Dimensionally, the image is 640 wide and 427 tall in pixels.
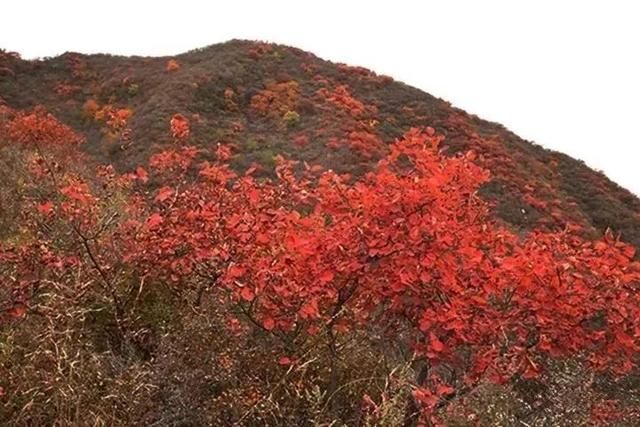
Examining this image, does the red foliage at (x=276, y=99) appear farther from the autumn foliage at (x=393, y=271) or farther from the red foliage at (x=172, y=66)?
the autumn foliage at (x=393, y=271)

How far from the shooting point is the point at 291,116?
35969mm

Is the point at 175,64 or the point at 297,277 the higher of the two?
the point at 175,64

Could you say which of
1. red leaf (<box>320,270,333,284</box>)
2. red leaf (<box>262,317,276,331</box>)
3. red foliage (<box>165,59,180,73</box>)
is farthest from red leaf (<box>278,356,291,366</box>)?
red foliage (<box>165,59,180,73</box>)

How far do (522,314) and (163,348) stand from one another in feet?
8.82

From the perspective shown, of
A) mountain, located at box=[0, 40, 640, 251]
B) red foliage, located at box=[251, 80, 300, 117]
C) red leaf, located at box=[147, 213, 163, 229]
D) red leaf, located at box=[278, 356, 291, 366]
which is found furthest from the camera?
red foliage, located at box=[251, 80, 300, 117]

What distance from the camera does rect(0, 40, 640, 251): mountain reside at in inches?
1217

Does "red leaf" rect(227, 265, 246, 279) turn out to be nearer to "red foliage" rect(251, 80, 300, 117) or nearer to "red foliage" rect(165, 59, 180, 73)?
"red foliage" rect(251, 80, 300, 117)

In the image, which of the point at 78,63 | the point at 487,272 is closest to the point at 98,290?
the point at 487,272

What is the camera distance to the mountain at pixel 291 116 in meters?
30.9

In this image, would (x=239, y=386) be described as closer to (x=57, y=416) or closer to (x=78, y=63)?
(x=57, y=416)

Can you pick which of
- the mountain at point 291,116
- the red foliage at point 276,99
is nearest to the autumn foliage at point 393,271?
the mountain at point 291,116

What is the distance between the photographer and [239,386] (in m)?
4.66

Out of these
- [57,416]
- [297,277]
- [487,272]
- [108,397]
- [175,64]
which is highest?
[175,64]

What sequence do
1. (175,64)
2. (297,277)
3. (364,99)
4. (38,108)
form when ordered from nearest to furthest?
1. (297,277)
2. (38,108)
3. (364,99)
4. (175,64)
